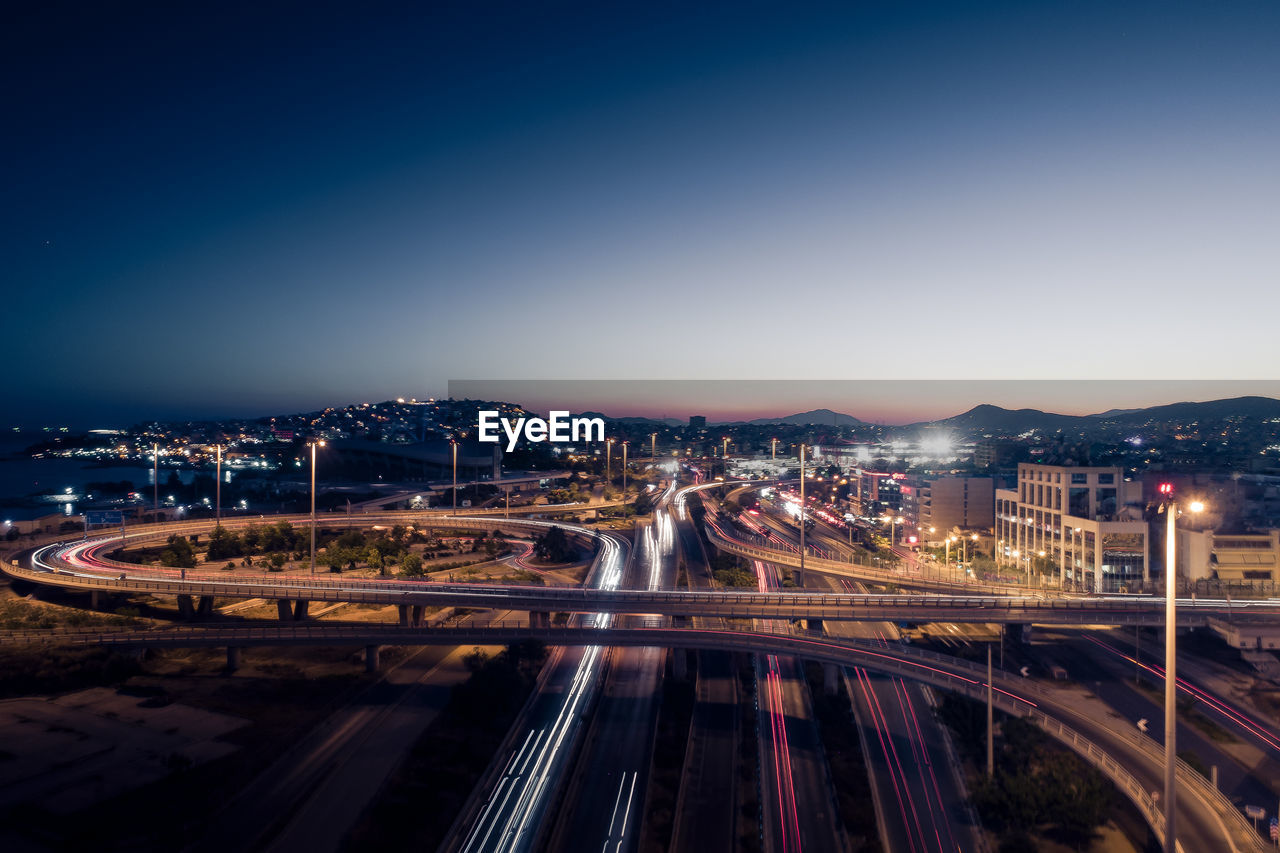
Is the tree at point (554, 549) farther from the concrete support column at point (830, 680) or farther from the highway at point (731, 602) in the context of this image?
the concrete support column at point (830, 680)

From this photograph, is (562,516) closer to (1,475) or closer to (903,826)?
(903,826)

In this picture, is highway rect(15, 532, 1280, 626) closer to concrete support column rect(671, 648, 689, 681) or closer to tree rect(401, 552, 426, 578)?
concrete support column rect(671, 648, 689, 681)

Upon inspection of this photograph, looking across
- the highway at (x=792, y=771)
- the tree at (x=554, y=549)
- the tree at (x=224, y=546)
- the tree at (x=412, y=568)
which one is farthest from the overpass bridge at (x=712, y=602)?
the tree at (x=554, y=549)

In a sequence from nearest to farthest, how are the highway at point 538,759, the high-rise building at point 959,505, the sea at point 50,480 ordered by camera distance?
the highway at point 538,759, the high-rise building at point 959,505, the sea at point 50,480

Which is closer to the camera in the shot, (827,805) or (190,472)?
(827,805)

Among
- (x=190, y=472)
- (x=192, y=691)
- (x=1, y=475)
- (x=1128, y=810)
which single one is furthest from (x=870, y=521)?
(x=1, y=475)

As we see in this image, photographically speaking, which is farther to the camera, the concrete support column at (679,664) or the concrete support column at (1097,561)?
the concrete support column at (1097,561)
